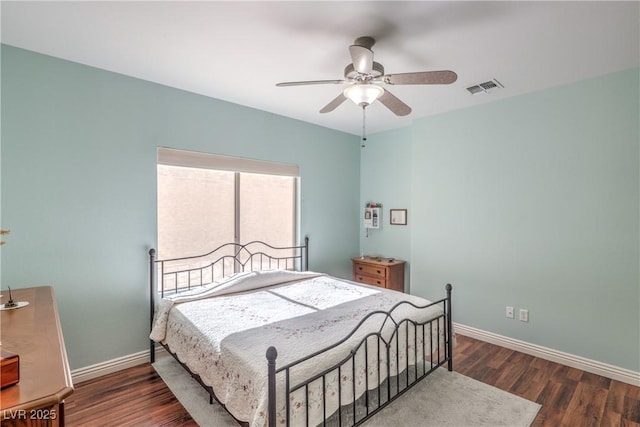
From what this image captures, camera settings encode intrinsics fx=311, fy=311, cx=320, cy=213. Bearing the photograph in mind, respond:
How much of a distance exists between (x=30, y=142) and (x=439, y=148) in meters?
4.06

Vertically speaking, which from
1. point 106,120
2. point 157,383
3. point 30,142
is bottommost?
point 157,383

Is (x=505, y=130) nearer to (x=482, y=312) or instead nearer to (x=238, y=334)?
(x=482, y=312)

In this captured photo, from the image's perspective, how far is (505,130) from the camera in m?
3.36

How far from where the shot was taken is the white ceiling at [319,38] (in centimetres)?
188

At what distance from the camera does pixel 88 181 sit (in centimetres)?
265

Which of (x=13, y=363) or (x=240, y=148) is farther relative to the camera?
(x=240, y=148)

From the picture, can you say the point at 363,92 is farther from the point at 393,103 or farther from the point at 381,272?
the point at 381,272

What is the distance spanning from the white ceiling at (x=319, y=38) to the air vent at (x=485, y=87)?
7 cm

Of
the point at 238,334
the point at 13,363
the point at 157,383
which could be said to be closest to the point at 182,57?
the point at 238,334

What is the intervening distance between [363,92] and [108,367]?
10.3ft

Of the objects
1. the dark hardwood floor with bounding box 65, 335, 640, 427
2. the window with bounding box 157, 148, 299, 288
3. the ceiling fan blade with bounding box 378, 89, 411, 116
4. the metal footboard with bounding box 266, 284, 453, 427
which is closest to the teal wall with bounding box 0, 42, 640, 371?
the window with bounding box 157, 148, 299, 288

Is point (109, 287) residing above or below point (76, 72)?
below

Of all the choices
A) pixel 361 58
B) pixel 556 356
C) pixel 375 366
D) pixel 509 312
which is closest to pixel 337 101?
pixel 361 58

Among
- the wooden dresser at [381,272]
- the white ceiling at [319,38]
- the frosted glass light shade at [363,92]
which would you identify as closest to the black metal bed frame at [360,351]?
the wooden dresser at [381,272]
